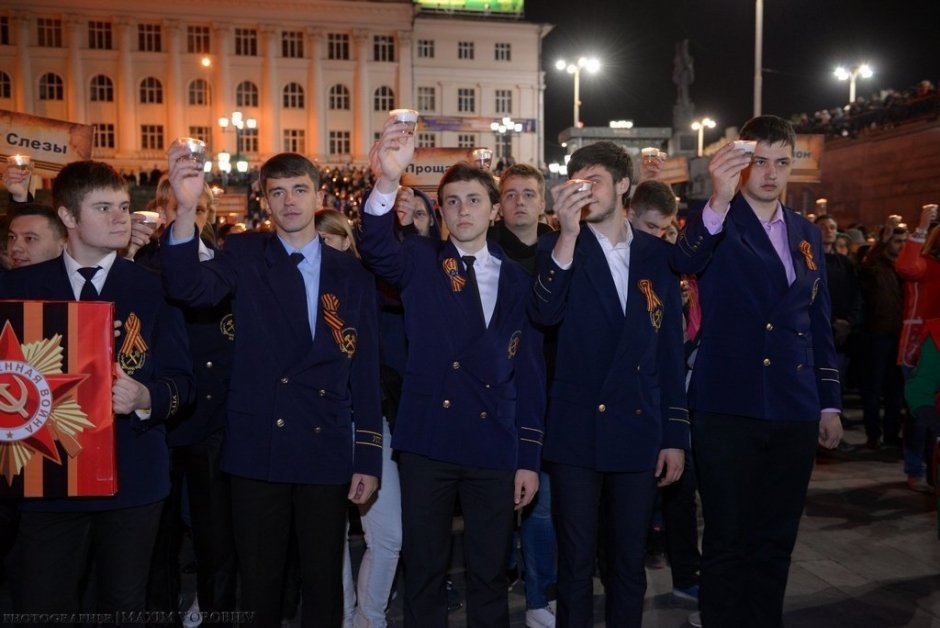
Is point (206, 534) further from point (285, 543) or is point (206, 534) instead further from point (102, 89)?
point (102, 89)

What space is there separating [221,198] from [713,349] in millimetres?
13560

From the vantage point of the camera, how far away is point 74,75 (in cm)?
6081

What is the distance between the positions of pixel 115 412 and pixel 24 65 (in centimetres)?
6660

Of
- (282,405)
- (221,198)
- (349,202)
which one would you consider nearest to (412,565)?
(282,405)

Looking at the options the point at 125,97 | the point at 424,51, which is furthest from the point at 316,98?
the point at 125,97

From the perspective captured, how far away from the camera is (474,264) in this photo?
416cm

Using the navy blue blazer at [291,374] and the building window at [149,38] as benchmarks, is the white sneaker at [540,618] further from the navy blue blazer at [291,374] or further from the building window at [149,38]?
the building window at [149,38]

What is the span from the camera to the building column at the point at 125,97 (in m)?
61.3

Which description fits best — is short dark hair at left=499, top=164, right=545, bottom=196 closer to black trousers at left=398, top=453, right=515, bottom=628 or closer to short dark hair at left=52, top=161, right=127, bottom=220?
black trousers at left=398, top=453, right=515, bottom=628

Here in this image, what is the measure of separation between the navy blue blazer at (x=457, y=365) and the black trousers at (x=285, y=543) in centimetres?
47

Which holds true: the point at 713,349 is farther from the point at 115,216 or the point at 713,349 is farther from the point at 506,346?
the point at 115,216

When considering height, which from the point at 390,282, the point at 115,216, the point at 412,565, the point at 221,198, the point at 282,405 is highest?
the point at 221,198

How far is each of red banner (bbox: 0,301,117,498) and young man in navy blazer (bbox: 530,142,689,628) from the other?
1.96 m

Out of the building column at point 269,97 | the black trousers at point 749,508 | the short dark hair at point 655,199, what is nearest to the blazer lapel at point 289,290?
the black trousers at point 749,508
